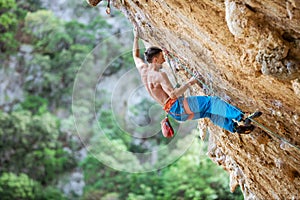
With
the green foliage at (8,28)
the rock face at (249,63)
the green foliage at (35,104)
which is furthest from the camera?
the green foliage at (8,28)

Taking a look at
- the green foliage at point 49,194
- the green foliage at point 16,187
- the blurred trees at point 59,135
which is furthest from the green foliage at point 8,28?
the green foliage at point 49,194

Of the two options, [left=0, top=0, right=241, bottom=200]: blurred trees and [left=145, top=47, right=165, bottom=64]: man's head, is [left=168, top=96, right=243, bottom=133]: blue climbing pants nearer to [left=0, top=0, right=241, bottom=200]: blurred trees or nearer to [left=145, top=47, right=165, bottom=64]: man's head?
[left=145, top=47, right=165, bottom=64]: man's head

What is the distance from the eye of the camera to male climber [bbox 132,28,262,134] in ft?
12.4

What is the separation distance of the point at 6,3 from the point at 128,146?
6.52 metres

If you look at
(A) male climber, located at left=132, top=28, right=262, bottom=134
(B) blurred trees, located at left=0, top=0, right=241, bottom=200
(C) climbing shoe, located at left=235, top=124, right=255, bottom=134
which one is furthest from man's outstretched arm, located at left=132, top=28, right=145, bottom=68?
(B) blurred trees, located at left=0, top=0, right=241, bottom=200

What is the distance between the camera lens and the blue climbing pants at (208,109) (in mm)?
3811

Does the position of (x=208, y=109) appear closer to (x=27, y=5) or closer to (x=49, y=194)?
(x=49, y=194)

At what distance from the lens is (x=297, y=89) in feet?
9.65

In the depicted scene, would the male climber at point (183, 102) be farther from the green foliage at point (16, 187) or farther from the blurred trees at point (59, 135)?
the green foliage at point (16, 187)

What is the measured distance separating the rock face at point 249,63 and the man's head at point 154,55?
0.33 metres

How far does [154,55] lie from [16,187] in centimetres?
986

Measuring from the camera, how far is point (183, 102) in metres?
3.92

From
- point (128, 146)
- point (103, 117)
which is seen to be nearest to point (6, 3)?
point (103, 117)


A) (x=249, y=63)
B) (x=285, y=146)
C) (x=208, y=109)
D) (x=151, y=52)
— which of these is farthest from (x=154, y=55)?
(x=285, y=146)
